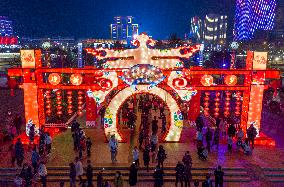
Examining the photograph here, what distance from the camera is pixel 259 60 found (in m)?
19.5

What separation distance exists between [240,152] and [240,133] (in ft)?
3.64

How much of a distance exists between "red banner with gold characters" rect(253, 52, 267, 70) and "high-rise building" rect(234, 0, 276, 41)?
128 m

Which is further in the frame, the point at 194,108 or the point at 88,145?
the point at 194,108

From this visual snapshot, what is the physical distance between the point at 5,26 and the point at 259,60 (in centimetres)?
19409

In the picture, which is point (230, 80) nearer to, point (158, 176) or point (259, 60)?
point (259, 60)

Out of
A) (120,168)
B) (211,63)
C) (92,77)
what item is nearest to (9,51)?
(211,63)

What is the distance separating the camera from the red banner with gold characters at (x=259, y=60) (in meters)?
19.4

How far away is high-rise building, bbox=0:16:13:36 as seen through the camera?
18412 cm

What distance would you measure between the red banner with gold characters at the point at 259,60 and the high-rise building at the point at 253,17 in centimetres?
12799

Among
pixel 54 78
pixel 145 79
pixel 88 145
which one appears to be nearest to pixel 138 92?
pixel 145 79

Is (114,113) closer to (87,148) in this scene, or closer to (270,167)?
(87,148)

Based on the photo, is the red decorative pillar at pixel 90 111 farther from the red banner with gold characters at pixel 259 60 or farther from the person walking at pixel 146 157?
the red banner with gold characters at pixel 259 60

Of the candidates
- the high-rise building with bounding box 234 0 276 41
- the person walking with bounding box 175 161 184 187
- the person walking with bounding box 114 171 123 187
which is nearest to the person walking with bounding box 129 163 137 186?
the person walking with bounding box 114 171 123 187

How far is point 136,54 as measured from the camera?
18.9 m
